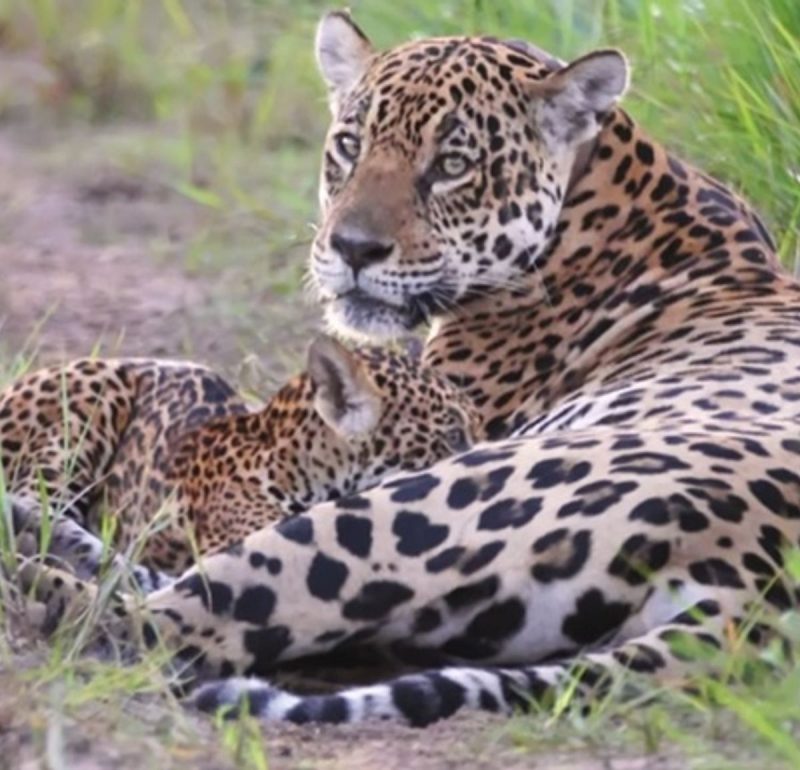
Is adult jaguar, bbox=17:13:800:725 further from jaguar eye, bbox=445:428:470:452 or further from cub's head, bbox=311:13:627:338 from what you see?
jaguar eye, bbox=445:428:470:452

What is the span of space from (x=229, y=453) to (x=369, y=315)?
0.53 m

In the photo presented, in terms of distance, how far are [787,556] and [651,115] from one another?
3.55m

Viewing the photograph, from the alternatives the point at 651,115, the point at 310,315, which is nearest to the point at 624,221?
the point at 651,115

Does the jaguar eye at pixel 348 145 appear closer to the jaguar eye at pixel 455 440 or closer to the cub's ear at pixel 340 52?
the cub's ear at pixel 340 52

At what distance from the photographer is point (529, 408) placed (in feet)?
25.5

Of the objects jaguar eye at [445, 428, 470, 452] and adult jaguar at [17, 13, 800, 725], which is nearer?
adult jaguar at [17, 13, 800, 725]

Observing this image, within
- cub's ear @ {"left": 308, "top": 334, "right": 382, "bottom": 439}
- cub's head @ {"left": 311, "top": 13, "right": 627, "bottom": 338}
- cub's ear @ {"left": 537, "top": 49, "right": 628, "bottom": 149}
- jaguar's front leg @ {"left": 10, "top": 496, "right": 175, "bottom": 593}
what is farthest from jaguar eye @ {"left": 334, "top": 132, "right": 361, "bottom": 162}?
jaguar's front leg @ {"left": 10, "top": 496, "right": 175, "bottom": 593}

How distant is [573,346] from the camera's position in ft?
25.6

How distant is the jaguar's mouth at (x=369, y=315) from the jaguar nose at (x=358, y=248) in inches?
3.2

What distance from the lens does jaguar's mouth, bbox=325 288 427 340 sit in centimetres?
776

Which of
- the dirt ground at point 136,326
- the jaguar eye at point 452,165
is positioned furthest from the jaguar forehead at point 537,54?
the dirt ground at point 136,326

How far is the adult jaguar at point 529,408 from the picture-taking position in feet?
20.3

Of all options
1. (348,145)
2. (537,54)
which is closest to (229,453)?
(348,145)

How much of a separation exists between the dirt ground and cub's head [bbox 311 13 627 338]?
1477 millimetres
